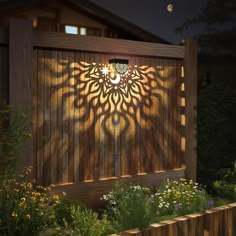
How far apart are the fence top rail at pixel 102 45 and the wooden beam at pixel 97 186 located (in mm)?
2082

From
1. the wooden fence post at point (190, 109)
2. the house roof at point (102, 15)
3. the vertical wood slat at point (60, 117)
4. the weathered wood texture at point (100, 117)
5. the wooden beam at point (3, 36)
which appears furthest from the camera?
the house roof at point (102, 15)

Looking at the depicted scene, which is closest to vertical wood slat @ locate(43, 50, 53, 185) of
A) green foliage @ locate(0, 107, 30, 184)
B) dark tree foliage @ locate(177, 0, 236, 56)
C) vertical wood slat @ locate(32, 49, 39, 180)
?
vertical wood slat @ locate(32, 49, 39, 180)

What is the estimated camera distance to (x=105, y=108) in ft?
24.1

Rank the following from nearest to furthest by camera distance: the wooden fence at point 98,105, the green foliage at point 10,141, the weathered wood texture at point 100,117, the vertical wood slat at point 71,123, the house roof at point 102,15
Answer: the green foliage at point 10,141 → the wooden fence at point 98,105 → the weathered wood texture at point 100,117 → the vertical wood slat at point 71,123 → the house roof at point 102,15

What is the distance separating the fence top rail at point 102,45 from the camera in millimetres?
6625

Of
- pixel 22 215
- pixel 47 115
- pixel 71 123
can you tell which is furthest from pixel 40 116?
pixel 22 215

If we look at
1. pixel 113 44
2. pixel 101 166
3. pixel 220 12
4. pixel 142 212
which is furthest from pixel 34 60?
pixel 220 12

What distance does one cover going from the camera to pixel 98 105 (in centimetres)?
725

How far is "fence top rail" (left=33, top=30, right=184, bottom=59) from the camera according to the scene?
21.7 ft

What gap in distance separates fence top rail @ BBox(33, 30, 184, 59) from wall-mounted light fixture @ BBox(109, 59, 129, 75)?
190 mm

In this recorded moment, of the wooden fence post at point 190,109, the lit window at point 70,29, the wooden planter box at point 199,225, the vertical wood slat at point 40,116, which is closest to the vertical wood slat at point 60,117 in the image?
the vertical wood slat at point 40,116

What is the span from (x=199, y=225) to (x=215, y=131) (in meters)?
4.47

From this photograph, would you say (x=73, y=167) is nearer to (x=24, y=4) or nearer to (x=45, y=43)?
(x=45, y=43)

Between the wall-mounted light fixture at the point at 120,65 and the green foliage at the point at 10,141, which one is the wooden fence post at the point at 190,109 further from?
the green foliage at the point at 10,141
